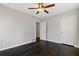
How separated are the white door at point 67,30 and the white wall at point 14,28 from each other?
96.8 inches

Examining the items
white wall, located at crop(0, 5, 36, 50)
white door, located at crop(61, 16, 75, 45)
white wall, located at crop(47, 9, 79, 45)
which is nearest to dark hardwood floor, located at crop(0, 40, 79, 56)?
white wall, located at crop(0, 5, 36, 50)

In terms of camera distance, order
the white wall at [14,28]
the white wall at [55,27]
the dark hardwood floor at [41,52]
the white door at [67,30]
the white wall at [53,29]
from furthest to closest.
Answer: the white wall at [53,29] < the white wall at [55,27] < the white door at [67,30] < the white wall at [14,28] < the dark hardwood floor at [41,52]

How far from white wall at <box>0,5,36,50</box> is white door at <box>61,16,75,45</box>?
2.46 m

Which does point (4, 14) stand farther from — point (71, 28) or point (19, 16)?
point (71, 28)

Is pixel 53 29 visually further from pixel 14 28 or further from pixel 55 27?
pixel 14 28

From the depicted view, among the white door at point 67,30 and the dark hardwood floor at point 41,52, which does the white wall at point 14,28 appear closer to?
the dark hardwood floor at point 41,52

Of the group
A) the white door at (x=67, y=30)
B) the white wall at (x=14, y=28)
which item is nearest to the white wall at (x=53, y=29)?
the white door at (x=67, y=30)

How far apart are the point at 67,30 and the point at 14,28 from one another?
3553 millimetres

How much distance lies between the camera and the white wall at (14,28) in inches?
146

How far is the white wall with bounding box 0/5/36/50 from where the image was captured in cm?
372

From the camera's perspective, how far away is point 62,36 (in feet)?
16.7

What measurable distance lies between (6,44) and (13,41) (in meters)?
0.46

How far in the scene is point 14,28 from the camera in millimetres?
4277

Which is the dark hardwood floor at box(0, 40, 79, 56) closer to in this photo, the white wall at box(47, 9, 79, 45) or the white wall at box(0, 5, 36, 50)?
the white wall at box(0, 5, 36, 50)
